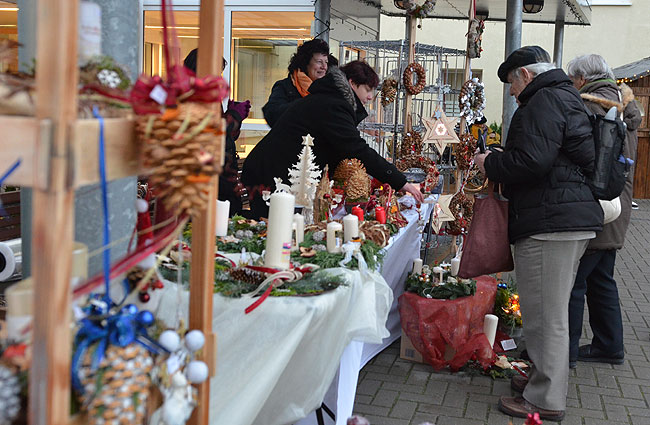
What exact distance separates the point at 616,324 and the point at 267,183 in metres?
2.36

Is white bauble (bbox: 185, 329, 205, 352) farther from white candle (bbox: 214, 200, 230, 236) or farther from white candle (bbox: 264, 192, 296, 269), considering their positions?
white candle (bbox: 214, 200, 230, 236)

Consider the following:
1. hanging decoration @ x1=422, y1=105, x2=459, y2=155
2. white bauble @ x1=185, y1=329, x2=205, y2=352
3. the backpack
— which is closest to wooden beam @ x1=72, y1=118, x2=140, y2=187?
white bauble @ x1=185, y1=329, x2=205, y2=352

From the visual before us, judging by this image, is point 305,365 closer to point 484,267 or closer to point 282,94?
point 484,267

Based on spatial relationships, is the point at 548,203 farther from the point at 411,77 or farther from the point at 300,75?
the point at 300,75

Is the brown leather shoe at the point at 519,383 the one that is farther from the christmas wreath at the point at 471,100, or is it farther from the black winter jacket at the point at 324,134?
the christmas wreath at the point at 471,100

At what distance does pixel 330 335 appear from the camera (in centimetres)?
250

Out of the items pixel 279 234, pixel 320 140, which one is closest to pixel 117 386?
pixel 279 234

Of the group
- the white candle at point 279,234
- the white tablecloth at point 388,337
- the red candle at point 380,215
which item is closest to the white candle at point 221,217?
the white candle at point 279,234

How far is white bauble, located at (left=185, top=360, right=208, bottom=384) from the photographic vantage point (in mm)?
1432

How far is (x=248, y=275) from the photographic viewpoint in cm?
255

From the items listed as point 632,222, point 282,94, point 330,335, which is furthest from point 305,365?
point 632,222

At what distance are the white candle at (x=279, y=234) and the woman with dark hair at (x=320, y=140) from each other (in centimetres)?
126

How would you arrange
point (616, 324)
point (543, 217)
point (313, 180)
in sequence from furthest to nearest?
point (616, 324), point (313, 180), point (543, 217)

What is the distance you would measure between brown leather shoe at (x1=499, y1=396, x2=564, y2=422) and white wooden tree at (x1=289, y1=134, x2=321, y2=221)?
1411mm
